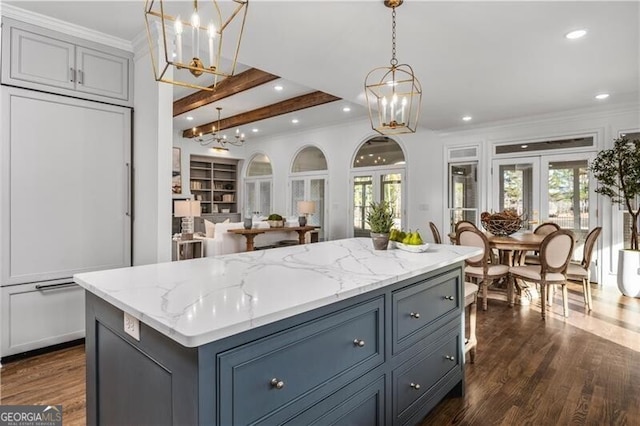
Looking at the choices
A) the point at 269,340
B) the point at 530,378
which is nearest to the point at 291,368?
the point at 269,340

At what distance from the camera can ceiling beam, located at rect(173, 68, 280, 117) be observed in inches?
201

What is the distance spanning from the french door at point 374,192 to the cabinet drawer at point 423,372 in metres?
5.18

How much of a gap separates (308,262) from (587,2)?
2.80 meters

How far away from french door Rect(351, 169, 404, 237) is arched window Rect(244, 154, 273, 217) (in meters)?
3.02

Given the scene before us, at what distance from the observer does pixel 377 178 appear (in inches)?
310

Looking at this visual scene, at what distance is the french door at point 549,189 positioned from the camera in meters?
5.64

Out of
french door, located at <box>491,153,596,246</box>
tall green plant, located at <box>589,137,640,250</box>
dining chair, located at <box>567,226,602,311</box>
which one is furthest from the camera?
french door, located at <box>491,153,596,246</box>

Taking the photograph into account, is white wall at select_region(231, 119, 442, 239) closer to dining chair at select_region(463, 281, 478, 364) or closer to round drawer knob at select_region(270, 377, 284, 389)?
dining chair at select_region(463, 281, 478, 364)

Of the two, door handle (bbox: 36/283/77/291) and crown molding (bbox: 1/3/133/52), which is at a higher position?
crown molding (bbox: 1/3/133/52)

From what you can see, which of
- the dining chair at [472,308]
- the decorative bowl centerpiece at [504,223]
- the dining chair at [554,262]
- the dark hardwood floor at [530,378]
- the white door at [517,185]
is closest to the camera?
the dark hardwood floor at [530,378]

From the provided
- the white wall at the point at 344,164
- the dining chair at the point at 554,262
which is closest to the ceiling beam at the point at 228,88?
the white wall at the point at 344,164

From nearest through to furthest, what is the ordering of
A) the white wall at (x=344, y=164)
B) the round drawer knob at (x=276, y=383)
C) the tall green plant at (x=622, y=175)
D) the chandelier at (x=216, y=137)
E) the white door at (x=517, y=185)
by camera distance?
the round drawer knob at (x=276, y=383) < the tall green plant at (x=622, y=175) < the white door at (x=517, y=185) < the white wall at (x=344, y=164) < the chandelier at (x=216, y=137)

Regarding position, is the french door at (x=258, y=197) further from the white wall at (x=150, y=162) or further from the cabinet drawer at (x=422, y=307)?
the cabinet drawer at (x=422, y=307)

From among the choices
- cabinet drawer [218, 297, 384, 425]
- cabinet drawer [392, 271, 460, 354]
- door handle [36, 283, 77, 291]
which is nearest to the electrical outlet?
cabinet drawer [218, 297, 384, 425]
